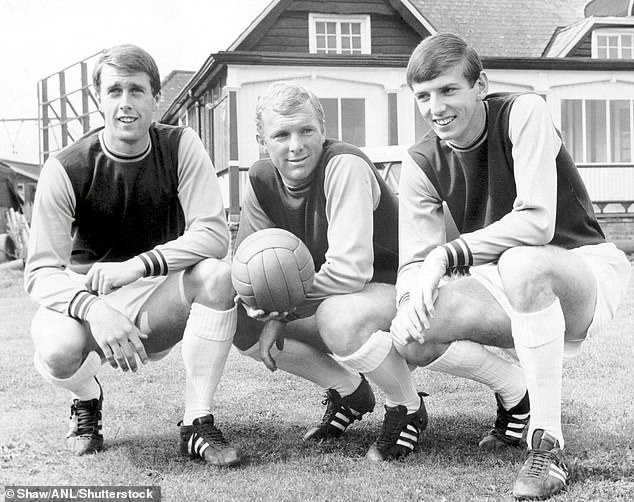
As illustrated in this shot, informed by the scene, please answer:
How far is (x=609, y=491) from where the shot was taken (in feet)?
9.71

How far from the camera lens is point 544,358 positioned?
3119mm

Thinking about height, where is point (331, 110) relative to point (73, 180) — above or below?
above

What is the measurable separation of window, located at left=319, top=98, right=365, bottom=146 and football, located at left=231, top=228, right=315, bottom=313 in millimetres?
15800

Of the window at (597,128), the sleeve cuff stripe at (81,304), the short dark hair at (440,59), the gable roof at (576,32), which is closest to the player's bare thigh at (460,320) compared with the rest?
the short dark hair at (440,59)

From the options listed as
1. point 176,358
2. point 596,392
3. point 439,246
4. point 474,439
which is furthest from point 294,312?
point 176,358

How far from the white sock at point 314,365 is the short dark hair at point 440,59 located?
1.34 metres

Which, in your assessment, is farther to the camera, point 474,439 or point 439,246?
point 474,439

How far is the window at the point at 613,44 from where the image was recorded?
21.4 m

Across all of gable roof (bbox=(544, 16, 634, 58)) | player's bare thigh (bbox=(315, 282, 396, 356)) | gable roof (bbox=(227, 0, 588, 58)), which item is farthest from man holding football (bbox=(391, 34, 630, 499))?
gable roof (bbox=(544, 16, 634, 58))

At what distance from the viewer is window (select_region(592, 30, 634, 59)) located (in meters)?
21.4

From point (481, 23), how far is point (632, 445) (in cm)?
1982

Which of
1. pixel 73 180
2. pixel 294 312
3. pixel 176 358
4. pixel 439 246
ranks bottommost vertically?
pixel 176 358

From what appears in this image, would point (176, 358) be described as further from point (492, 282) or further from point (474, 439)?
point (492, 282)

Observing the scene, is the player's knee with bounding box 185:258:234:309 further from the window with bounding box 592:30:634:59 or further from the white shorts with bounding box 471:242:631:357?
the window with bounding box 592:30:634:59
